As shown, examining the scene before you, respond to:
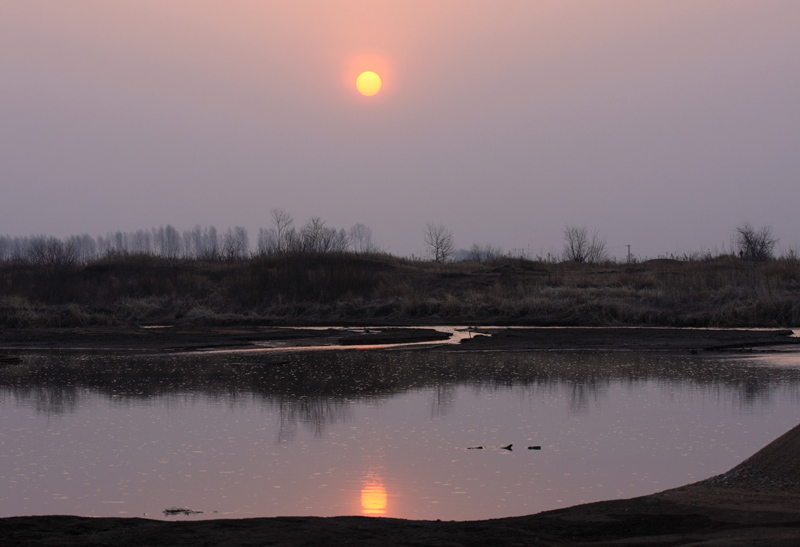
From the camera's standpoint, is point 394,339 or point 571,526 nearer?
point 571,526

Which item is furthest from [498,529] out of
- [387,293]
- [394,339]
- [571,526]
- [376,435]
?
[387,293]

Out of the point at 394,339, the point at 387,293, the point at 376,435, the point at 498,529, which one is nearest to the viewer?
the point at 498,529

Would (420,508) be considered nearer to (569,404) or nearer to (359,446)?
(359,446)

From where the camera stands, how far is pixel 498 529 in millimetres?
5527

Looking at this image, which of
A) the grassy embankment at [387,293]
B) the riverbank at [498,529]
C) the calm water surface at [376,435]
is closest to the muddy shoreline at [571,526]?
the riverbank at [498,529]

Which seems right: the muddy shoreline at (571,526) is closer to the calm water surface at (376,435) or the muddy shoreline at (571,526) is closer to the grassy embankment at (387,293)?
the calm water surface at (376,435)

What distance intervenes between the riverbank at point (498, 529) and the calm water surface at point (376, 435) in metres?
0.54

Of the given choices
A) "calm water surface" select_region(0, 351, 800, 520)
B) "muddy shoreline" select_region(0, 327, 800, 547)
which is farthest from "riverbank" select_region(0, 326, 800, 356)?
"muddy shoreline" select_region(0, 327, 800, 547)

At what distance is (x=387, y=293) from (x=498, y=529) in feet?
93.8

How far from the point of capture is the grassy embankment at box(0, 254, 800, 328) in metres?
28.1

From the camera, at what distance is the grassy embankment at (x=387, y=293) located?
92.2 ft

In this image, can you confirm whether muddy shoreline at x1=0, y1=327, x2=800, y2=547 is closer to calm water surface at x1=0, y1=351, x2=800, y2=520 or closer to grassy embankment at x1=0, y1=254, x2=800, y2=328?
calm water surface at x1=0, y1=351, x2=800, y2=520

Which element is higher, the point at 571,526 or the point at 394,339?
the point at 394,339

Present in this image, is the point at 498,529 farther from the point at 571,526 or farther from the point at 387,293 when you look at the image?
the point at 387,293
